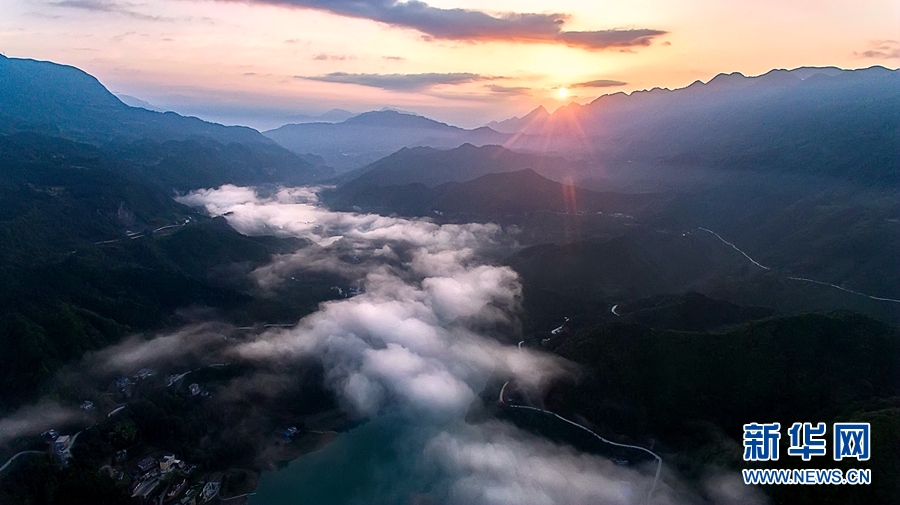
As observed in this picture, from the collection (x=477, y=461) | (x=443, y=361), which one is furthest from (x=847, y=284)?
(x=477, y=461)

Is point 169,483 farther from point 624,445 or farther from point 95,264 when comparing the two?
point 95,264

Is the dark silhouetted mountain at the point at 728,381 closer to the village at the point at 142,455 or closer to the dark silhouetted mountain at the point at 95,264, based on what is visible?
the village at the point at 142,455

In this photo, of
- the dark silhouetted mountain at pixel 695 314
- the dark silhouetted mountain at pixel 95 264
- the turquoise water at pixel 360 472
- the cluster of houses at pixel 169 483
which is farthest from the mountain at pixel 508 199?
the cluster of houses at pixel 169 483

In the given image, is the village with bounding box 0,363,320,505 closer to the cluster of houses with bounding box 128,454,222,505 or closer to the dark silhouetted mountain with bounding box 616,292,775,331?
the cluster of houses with bounding box 128,454,222,505

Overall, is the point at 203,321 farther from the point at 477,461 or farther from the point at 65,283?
the point at 477,461

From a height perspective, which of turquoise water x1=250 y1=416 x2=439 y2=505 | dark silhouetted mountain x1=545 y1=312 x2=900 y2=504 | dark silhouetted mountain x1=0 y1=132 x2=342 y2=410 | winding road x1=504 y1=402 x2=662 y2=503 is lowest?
turquoise water x1=250 y1=416 x2=439 y2=505

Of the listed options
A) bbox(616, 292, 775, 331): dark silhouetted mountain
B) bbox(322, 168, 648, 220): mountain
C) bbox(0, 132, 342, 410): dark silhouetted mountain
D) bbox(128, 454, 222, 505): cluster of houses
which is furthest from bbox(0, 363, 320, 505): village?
bbox(322, 168, 648, 220): mountain

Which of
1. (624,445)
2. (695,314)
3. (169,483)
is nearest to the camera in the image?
(169,483)

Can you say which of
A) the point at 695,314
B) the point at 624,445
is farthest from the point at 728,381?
the point at 695,314

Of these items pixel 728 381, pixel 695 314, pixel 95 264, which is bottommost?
pixel 728 381

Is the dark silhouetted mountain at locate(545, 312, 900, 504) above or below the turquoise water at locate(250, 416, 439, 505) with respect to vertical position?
above
